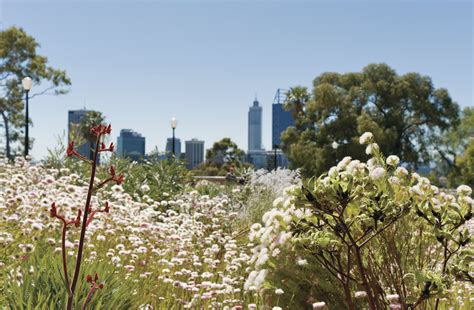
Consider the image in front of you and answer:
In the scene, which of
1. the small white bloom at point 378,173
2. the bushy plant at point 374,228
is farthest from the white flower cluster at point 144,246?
the small white bloom at point 378,173

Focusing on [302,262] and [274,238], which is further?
[274,238]

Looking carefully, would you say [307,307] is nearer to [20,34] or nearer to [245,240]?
[245,240]

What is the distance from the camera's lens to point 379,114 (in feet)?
117

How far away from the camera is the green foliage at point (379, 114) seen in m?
35.2

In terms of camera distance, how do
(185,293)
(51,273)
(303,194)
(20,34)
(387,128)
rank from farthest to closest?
1. (387,128)
2. (20,34)
3. (185,293)
4. (51,273)
5. (303,194)

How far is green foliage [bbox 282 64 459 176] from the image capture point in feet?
115

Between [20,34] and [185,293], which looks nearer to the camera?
[185,293]

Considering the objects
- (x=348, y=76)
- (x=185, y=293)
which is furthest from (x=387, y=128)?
Result: (x=185, y=293)

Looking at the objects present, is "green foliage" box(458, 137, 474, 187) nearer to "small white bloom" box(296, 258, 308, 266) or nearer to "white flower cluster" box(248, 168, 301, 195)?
"white flower cluster" box(248, 168, 301, 195)

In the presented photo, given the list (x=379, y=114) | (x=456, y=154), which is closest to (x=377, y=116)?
(x=379, y=114)

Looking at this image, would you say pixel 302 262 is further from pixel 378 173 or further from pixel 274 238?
pixel 378 173

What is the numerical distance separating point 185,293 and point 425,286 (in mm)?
2413

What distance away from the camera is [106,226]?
6.32 m

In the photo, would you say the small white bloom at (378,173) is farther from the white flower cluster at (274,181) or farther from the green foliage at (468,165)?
the green foliage at (468,165)
